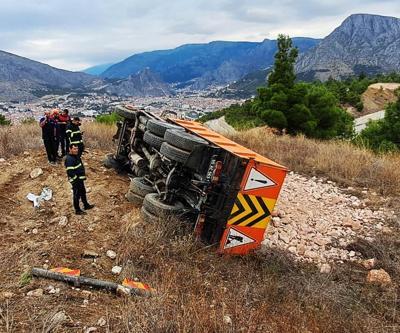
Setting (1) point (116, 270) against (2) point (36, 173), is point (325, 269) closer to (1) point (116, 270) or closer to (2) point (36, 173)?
(1) point (116, 270)

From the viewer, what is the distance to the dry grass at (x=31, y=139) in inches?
384

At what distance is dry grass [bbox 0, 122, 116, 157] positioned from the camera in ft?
32.0

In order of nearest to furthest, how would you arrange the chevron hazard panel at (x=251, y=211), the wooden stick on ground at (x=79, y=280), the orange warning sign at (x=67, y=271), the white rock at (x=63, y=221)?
the wooden stick on ground at (x=79, y=280) < the orange warning sign at (x=67, y=271) < the chevron hazard panel at (x=251, y=211) < the white rock at (x=63, y=221)

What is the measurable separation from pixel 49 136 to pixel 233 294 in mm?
5742

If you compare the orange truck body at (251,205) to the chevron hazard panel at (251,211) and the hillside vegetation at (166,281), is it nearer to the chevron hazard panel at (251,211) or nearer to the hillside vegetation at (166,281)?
the chevron hazard panel at (251,211)

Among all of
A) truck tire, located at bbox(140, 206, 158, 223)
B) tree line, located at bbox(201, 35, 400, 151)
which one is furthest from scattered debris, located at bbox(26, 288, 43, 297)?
tree line, located at bbox(201, 35, 400, 151)

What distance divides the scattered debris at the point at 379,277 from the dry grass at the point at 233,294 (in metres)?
0.13

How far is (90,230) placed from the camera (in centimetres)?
555

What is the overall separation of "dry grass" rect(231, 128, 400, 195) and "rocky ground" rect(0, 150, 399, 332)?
445mm

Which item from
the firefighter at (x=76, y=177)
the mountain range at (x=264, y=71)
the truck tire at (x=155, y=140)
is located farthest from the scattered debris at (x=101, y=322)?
the mountain range at (x=264, y=71)

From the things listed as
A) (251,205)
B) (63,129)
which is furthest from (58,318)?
(63,129)

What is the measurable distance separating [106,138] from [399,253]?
7.87 metres

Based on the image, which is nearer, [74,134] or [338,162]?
[74,134]

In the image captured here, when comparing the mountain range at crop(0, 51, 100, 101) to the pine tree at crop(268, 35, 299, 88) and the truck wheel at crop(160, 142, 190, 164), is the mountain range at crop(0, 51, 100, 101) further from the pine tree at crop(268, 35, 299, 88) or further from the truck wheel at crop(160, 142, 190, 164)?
the truck wheel at crop(160, 142, 190, 164)
